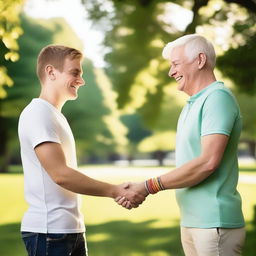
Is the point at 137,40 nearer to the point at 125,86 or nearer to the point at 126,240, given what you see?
the point at 125,86

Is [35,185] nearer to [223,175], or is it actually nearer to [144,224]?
[223,175]

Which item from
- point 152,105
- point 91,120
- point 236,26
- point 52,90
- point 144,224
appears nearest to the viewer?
point 52,90

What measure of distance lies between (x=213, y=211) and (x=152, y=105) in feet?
49.5

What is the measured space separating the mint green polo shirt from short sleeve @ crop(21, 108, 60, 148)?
0.64 metres

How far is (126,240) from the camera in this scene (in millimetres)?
11297

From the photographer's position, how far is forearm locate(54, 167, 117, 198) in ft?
8.80

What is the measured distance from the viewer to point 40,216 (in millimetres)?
2654

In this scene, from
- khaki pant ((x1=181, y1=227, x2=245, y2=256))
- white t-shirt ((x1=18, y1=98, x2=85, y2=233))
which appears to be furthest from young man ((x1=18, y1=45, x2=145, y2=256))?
khaki pant ((x1=181, y1=227, x2=245, y2=256))

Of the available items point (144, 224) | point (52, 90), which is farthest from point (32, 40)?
point (52, 90)

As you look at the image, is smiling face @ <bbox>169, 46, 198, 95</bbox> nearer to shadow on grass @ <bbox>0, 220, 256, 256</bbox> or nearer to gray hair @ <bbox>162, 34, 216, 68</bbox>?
gray hair @ <bbox>162, 34, 216, 68</bbox>

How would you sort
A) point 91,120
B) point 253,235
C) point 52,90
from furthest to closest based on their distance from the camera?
1. point 91,120
2. point 253,235
3. point 52,90

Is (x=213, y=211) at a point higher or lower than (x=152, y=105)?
lower

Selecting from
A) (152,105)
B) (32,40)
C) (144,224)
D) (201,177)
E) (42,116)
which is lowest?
(144,224)

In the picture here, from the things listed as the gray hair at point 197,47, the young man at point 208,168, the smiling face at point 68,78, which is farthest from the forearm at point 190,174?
the smiling face at point 68,78
